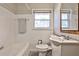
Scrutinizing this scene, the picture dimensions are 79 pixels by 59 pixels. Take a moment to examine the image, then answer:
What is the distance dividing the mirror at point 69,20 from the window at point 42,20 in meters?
0.18

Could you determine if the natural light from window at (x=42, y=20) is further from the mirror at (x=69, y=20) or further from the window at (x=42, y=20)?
the mirror at (x=69, y=20)

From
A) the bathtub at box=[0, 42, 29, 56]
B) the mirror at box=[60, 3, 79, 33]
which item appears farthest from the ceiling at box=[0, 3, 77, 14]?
the bathtub at box=[0, 42, 29, 56]

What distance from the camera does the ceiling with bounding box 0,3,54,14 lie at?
1.23 meters

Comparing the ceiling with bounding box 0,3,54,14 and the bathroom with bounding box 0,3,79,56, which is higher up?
the ceiling with bounding box 0,3,54,14

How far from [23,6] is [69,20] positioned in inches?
21.8

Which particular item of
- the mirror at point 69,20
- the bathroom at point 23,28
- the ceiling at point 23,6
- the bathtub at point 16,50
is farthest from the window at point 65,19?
the bathtub at point 16,50

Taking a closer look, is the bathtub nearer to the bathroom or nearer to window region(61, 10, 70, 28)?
the bathroom

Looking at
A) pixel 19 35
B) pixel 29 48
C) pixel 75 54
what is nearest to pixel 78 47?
pixel 75 54

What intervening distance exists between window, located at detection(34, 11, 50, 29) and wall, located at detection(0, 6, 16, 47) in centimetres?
24

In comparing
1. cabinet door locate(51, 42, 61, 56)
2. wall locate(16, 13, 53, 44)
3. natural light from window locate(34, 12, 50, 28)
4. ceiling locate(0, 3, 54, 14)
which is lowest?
cabinet door locate(51, 42, 61, 56)

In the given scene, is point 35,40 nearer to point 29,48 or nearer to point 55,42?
point 29,48

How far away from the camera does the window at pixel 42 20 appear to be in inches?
52.4

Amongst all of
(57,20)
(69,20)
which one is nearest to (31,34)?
(57,20)

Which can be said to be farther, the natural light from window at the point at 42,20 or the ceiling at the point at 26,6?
the natural light from window at the point at 42,20
